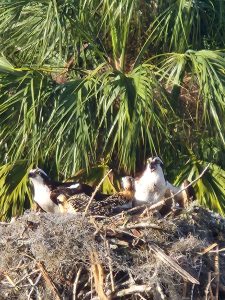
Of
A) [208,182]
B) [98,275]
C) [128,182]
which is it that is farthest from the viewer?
[208,182]

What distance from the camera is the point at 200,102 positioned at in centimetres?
Answer: 1497

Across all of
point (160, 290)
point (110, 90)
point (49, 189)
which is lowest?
point (160, 290)

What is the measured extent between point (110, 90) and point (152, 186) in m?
1.19

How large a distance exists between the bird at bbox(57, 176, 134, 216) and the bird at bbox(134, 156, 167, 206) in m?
0.10

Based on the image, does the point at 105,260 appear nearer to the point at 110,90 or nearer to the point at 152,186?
the point at 152,186

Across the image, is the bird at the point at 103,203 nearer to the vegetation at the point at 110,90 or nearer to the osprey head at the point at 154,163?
the osprey head at the point at 154,163

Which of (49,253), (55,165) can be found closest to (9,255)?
(49,253)

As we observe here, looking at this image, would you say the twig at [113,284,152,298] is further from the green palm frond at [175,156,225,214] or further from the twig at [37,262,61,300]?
the green palm frond at [175,156,225,214]

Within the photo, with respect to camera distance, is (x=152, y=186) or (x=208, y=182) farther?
(x=208, y=182)

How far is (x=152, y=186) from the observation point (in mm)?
14195

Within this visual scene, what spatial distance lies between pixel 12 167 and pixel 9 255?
2294 millimetres

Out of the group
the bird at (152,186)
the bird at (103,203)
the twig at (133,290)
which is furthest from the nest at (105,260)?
the bird at (152,186)

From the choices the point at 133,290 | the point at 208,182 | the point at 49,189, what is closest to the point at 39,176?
the point at 49,189

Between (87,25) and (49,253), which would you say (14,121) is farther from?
(49,253)
